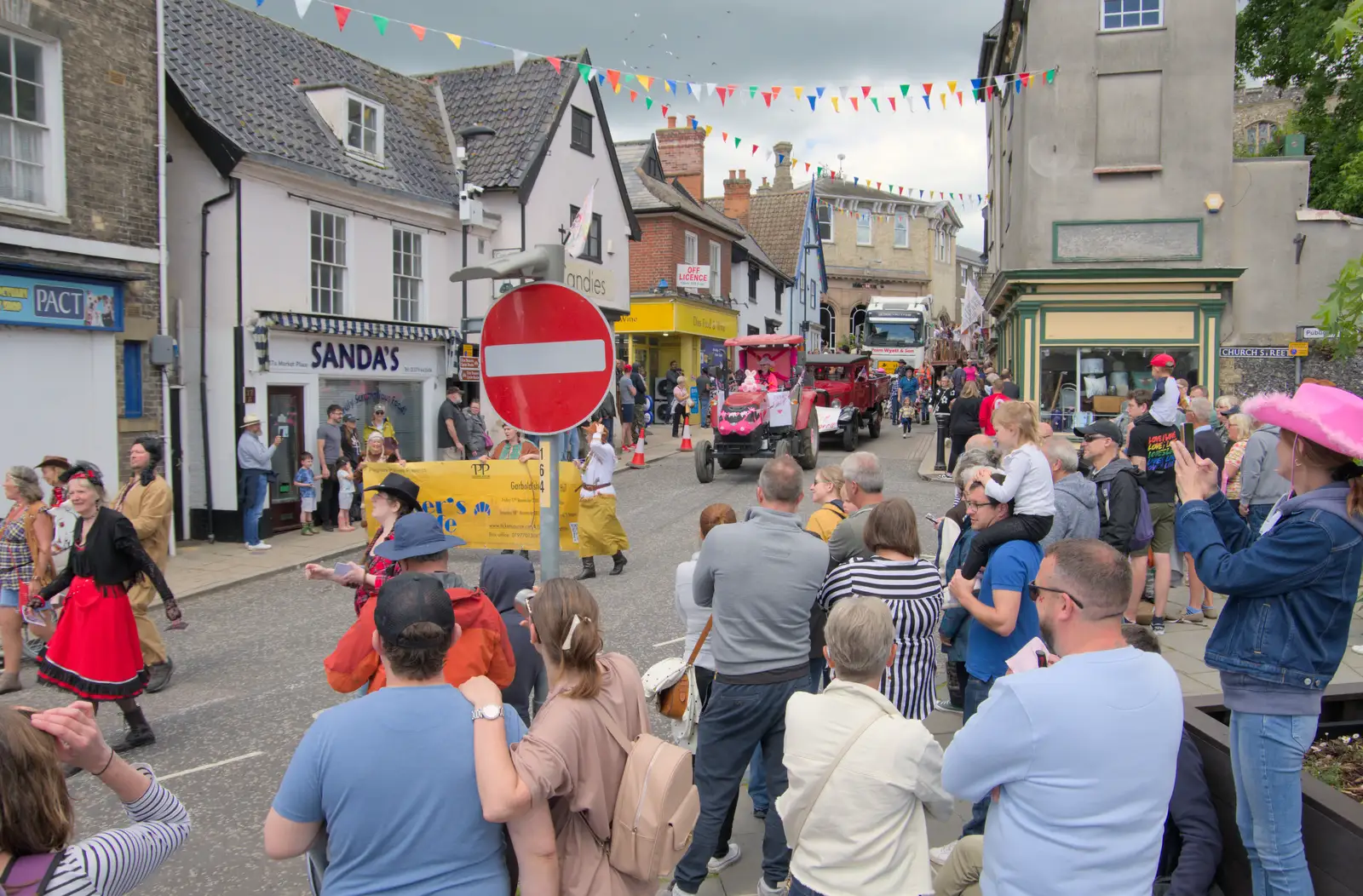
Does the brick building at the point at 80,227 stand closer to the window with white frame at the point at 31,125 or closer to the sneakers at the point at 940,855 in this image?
the window with white frame at the point at 31,125

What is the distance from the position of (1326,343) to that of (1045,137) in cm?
1439

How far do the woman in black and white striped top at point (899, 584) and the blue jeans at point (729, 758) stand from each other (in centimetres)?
45

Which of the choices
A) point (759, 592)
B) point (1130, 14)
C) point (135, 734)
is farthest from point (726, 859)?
point (1130, 14)

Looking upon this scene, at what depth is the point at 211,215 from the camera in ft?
44.6

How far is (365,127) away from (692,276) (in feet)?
46.1

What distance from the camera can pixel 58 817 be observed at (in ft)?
6.97

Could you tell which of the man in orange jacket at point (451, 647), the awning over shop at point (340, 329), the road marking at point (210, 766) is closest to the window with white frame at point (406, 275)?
the awning over shop at point (340, 329)

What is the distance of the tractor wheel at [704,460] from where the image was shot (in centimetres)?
1719

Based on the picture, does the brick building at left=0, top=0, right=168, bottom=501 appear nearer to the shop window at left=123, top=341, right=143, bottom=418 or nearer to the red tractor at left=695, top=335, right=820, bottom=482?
the shop window at left=123, top=341, right=143, bottom=418

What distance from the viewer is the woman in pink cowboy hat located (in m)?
2.99

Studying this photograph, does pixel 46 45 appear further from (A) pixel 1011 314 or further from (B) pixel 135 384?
(A) pixel 1011 314

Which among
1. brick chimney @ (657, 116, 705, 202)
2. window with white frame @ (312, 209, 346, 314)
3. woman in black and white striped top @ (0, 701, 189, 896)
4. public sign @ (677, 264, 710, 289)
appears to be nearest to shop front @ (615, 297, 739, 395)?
public sign @ (677, 264, 710, 289)

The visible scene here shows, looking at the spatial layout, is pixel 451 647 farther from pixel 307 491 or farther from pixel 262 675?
pixel 307 491

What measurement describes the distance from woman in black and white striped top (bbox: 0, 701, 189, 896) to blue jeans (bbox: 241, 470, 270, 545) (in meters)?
11.2
